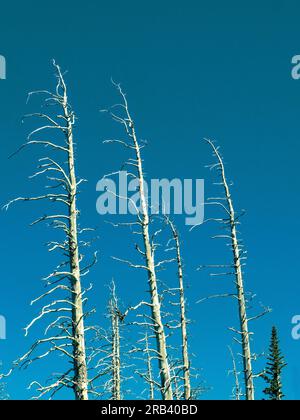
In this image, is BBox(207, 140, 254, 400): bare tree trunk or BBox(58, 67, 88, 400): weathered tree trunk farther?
BBox(207, 140, 254, 400): bare tree trunk

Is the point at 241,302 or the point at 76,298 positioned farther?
the point at 241,302

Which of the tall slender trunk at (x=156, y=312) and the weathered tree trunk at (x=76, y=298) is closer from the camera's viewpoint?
the weathered tree trunk at (x=76, y=298)

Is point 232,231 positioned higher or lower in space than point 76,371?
higher

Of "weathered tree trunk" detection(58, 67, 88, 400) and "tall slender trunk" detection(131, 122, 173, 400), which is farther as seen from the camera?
"tall slender trunk" detection(131, 122, 173, 400)

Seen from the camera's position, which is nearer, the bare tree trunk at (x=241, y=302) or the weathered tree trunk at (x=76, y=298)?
the weathered tree trunk at (x=76, y=298)

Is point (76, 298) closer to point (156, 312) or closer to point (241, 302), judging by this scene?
point (156, 312)

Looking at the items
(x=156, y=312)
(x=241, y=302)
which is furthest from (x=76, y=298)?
(x=241, y=302)

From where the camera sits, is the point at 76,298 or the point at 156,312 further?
the point at 156,312

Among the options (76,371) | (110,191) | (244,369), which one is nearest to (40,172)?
(110,191)
